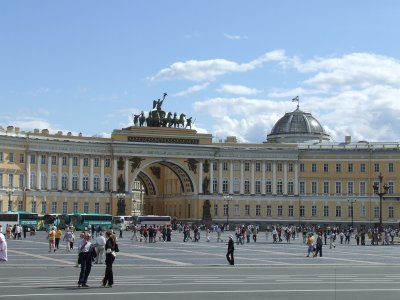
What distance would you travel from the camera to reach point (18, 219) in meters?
81.1

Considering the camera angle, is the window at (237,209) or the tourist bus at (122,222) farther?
the window at (237,209)

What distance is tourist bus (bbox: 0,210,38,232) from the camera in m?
79.5

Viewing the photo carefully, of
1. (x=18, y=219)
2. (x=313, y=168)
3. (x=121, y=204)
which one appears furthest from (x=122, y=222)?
(x=313, y=168)

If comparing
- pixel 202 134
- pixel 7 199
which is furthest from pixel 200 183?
pixel 7 199

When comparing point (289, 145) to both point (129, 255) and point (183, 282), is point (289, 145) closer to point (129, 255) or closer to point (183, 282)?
point (129, 255)

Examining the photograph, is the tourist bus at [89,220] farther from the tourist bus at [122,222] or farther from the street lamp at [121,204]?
the street lamp at [121,204]

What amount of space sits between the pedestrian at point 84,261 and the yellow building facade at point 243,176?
75234 millimetres

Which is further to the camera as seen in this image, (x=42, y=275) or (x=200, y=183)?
(x=200, y=183)

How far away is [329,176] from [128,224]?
27800mm

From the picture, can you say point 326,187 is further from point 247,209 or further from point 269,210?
point 247,209

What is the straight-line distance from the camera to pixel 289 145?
4279 inches

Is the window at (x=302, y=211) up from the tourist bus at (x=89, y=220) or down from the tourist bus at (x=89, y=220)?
up

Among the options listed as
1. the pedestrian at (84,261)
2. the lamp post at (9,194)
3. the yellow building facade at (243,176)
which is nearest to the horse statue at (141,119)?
the yellow building facade at (243,176)

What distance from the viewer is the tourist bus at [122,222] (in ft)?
312
